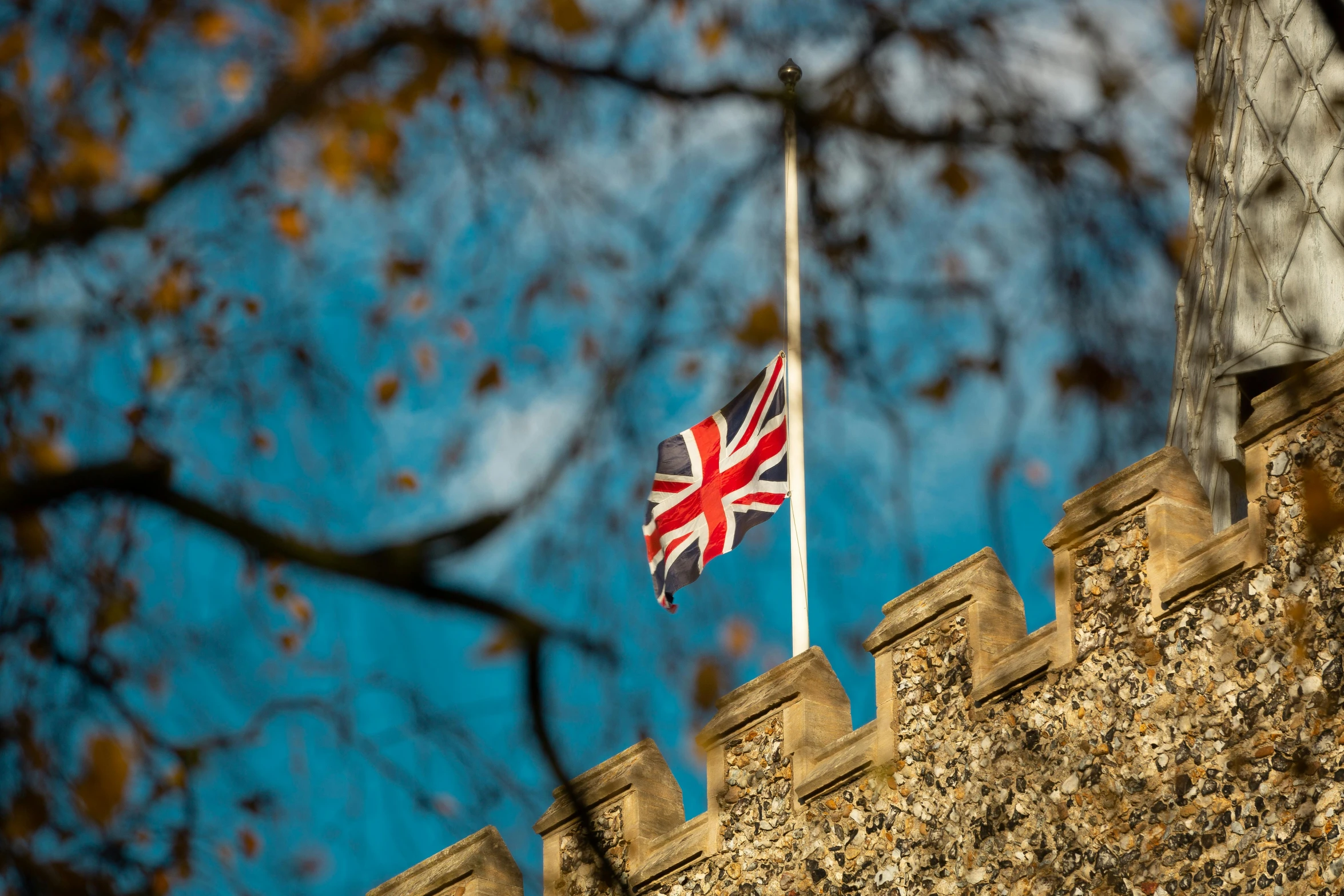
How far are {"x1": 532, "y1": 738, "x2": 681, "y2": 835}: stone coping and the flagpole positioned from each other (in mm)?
1214

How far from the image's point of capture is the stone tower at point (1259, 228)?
14.8 meters

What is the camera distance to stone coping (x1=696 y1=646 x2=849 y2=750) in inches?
479

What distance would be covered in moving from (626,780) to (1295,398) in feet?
16.6

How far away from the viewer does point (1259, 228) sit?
52.0ft

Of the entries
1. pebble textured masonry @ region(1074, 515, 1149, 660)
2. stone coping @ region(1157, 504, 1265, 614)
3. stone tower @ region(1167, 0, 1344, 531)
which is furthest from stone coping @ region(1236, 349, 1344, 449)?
stone tower @ region(1167, 0, 1344, 531)

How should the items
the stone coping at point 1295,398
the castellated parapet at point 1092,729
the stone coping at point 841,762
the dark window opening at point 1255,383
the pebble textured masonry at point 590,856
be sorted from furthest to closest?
1. the dark window opening at point 1255,383
2. the pebble textured masonry at point 590,856
3. the stone coping at point 841,762
4. the stone coping at point 1295,398
5. the castellated parapet at point 1092,729

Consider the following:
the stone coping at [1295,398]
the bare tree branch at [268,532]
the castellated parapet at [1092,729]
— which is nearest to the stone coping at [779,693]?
the castellated parapet at [1092,729]

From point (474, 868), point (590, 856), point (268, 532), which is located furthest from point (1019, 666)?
point (268, 532)

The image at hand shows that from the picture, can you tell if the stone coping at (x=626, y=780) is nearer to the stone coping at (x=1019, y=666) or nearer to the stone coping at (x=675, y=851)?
the stone coping at (x=675, y=851)

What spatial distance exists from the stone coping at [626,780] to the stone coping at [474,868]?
525 mm

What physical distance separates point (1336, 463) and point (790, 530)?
521 cm

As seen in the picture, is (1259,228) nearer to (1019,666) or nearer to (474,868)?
(1019,666)

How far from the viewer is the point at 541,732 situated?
6.27 meters

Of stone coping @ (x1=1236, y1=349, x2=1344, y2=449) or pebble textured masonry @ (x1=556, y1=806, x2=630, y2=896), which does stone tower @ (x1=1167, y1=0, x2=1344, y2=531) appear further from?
pebble textured masonry @ (x1=556, y1=806, x2=630, y2=896)
